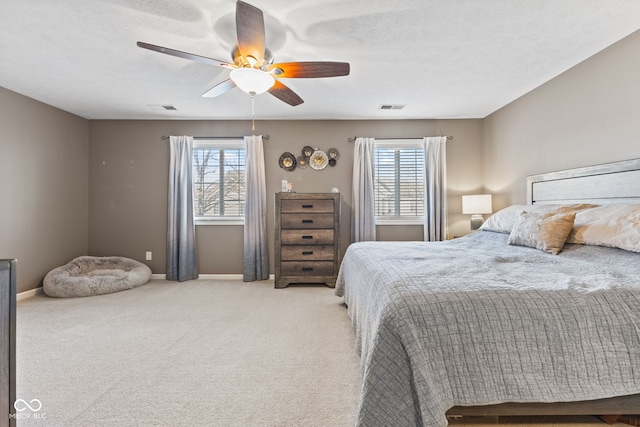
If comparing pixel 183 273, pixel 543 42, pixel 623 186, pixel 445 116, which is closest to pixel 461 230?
pixel 445 116

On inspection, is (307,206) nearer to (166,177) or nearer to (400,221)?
(400,221)

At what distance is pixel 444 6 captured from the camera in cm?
204

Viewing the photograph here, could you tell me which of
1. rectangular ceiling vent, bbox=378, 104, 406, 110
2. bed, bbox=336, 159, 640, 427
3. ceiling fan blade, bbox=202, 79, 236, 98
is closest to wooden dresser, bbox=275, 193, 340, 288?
rectangular ceiling vent, bbox=378, 104, 406, 110

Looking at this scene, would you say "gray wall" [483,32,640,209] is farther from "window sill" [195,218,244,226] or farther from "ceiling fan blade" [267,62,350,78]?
"window sill" [195,218,244,226]

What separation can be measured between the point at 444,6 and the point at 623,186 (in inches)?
74.8

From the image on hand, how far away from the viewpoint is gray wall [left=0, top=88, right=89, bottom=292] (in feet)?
11.7

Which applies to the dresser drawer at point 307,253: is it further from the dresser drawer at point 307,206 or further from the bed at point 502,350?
the bed at point 502,350

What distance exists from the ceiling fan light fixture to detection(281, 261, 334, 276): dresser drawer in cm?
243

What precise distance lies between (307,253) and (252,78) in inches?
98.5

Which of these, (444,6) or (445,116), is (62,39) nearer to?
(444,6)

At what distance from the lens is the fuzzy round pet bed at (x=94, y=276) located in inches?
145

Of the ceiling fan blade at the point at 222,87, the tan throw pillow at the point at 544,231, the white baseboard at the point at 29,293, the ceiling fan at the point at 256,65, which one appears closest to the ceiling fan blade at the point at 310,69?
the ceiling fan at the point at 256,65

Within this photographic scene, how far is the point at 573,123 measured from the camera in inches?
114

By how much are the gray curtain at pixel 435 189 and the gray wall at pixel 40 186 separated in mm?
5066
